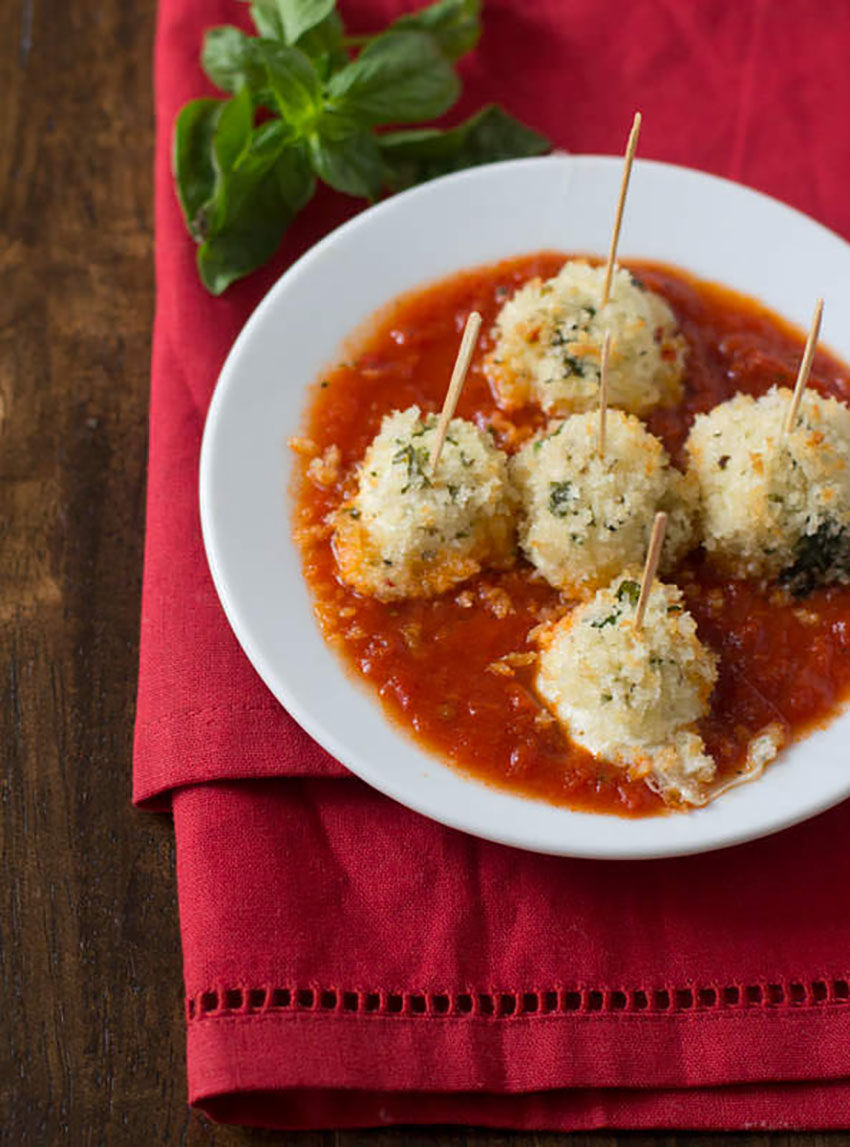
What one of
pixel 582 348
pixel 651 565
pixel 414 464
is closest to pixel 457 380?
pixel 414 464

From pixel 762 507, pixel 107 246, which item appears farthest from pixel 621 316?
pixel 107 246

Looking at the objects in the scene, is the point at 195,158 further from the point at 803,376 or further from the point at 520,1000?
the point at 520,1000

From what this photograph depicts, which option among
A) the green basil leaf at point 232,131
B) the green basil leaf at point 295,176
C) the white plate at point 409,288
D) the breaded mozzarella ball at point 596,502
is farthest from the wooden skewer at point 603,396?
the green basil leaf at point 232,131

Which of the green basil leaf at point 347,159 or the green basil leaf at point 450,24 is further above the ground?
the green basil leaf at point 450,24

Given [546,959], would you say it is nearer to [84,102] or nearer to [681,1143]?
[681,1143]

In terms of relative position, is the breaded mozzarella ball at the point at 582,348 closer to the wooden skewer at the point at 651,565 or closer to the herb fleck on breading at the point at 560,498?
the herb fleck on breading at the point at 560,498

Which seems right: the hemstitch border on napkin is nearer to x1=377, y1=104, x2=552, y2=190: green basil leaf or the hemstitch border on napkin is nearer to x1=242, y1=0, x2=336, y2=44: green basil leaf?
x1=377, y1=104, x2=552, y2=190: green basil leaf

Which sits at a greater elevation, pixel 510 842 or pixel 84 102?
pixel 84 102
